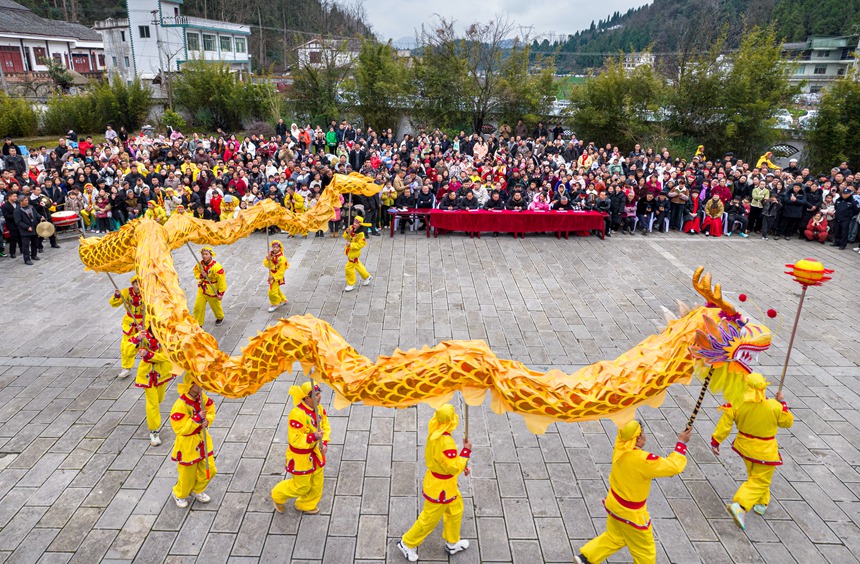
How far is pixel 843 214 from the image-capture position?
13.9 meters

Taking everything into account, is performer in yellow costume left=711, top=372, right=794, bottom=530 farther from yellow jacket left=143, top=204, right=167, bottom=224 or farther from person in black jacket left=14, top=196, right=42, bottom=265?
person in black jacket left=14, top=196, right=42, bottom=265

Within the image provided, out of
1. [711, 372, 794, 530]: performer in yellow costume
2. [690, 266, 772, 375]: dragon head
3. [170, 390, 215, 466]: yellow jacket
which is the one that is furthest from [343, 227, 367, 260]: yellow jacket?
[690, 266, 772, 375]: dragon head

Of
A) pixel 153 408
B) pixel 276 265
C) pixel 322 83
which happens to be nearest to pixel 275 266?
pixel 276 265

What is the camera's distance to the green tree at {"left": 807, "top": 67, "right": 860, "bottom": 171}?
1862 centimetres

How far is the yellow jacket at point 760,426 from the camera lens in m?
→ 5.54

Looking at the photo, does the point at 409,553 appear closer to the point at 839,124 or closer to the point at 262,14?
the point at 839,124

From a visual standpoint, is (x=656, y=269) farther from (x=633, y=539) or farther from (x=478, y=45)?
(x=478, y=45)

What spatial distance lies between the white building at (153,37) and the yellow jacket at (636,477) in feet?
121

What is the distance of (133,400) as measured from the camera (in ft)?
25.1

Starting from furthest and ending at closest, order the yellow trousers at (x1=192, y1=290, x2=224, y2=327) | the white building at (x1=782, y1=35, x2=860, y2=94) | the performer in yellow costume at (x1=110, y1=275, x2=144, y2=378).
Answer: the white building at (x1=782, y1=35, x2=860, y2=94), the yellow trousers at (x1=192, y1=290, x2=224, y2=327), the performer in yellow costume at (x1=110, y1=275, x2=144, y2=378)

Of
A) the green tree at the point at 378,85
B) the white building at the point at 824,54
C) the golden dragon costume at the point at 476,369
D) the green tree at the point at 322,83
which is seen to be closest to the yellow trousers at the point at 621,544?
the golden dragon costume at the point at 476,369

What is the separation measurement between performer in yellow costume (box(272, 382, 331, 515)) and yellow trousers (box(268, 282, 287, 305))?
15.9 ft

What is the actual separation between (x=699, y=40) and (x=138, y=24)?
3283cm

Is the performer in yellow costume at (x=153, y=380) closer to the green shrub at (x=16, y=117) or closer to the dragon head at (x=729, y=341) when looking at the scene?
the dragon head at (x=729, y=341)
